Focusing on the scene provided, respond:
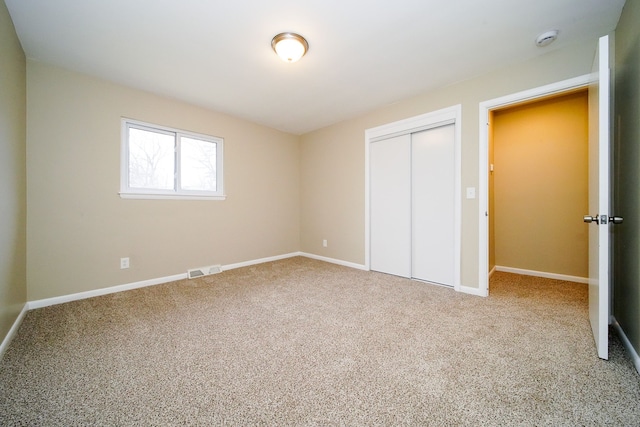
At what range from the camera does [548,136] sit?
10.8ft

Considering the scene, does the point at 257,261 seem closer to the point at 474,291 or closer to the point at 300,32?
the point at 474,291

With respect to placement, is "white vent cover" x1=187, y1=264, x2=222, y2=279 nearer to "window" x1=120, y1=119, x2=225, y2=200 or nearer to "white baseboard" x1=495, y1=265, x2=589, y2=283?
"window" x1=120, y1=119, x2=225, y2=200

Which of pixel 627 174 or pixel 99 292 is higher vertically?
pixel 627 174

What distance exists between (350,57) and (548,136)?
2.99 metres

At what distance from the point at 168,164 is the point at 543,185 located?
5.13 metres

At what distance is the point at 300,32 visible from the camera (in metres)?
2.00

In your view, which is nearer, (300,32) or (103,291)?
(300,32)

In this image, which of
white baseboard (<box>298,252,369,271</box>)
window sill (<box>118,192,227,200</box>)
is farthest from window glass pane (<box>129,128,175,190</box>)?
white baseboard (<box>298,252,369,271</box>)

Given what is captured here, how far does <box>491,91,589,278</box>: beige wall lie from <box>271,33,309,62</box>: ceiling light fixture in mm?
3115

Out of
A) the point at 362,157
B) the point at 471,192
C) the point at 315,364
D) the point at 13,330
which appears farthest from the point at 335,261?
the point at 13,330

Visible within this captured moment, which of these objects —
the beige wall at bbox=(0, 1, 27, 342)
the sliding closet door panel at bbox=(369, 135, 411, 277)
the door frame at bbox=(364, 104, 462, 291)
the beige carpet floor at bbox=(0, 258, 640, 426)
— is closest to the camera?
the beige carpet floor at bbox=(0, 258, 640, 426)

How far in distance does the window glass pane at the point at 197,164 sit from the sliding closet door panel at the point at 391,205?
243 centimetres

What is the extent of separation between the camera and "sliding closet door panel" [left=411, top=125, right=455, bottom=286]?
2.95 meters

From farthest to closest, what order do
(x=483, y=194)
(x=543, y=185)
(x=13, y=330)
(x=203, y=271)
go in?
(x=203, y=271), (x=543, y=185), (x=483, y=194), (x=13, y=330)
